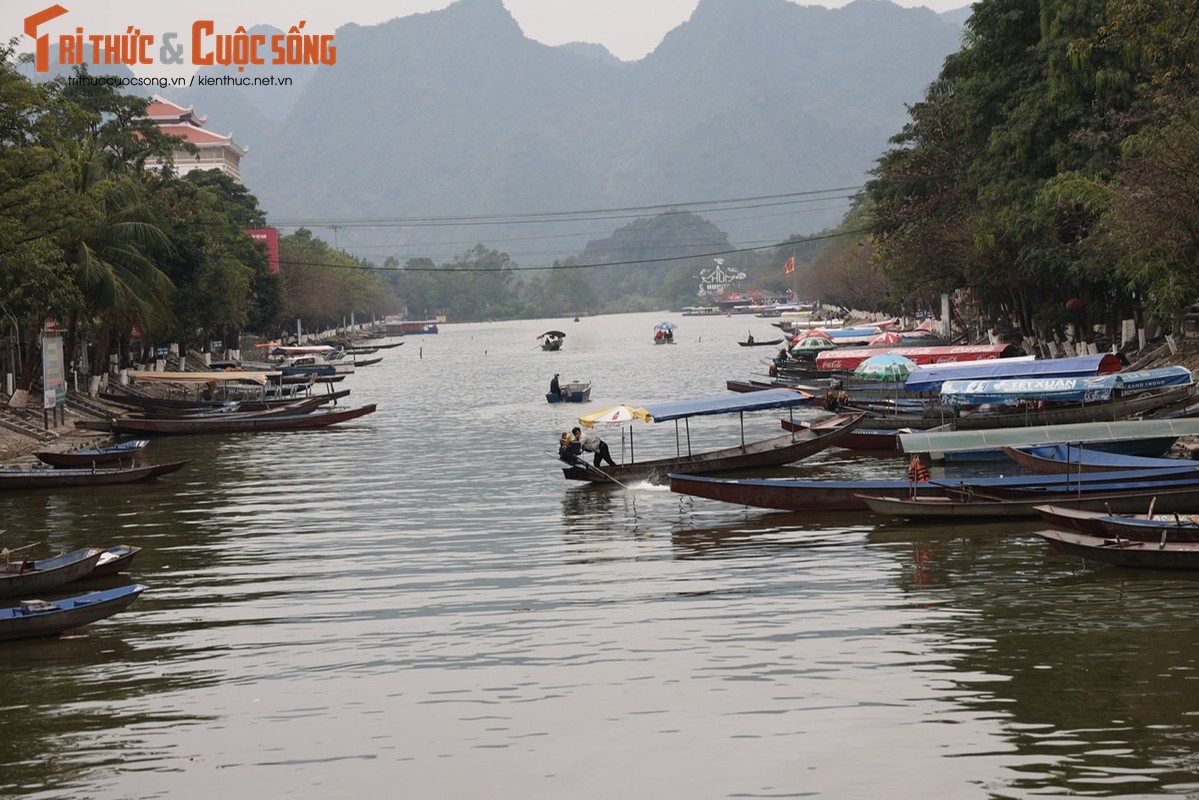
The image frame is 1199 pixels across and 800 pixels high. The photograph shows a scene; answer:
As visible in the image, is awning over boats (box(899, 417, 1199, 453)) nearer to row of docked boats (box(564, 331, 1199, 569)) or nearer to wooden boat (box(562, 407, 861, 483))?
row of docked boats (box(564, 331, 1199, 569))

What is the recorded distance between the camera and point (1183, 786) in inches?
523

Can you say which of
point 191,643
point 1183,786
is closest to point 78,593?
point 191,643

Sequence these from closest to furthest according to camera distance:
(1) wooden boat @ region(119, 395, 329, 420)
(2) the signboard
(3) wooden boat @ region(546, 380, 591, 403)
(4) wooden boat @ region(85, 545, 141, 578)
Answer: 1. (4) wooden boat @ region(85, 545, 141, 578)
2. (2) the signboard
3. (1) wooden boat @ region(119, 395, 329, 420)
4. (3) wooden boat @ region(546, 380, 591, 403)

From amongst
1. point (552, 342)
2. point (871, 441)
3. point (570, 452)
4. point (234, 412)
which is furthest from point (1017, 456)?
point (552, 342)

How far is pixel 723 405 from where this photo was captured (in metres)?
38.5

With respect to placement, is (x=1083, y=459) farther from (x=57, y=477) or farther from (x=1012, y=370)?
(x=57, y=477)

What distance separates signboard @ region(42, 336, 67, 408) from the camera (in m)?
47.1

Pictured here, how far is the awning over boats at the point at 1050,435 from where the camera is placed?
28.9 m

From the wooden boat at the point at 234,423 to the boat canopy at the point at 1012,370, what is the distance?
82.6 ft

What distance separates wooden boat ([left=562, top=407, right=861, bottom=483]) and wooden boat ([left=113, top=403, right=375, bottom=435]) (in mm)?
23504

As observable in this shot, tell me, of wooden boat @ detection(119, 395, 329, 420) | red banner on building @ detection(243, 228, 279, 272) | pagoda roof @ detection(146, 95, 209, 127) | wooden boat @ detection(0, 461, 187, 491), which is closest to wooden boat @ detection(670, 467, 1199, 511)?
wooden boat @ detection(0, 461, 187, 491)

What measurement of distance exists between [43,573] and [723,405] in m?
20.3

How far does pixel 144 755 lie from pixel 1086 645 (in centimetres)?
1188

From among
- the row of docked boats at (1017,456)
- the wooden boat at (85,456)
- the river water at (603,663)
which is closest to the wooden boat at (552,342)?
the row of docked boats at (1017,456)
